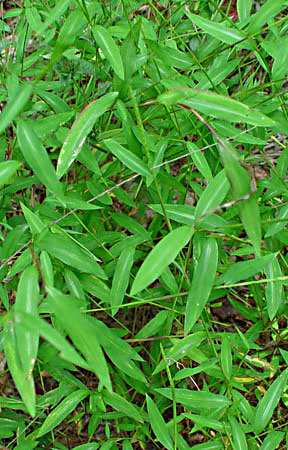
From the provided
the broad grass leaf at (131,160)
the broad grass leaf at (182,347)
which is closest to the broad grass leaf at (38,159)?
the broad grass leaf at (131,160)

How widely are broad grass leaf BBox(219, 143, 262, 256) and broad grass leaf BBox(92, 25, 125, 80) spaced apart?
32 cm

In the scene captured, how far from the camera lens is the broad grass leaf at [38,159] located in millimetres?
621

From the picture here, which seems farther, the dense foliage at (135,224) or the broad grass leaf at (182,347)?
the broad grass leaf at (182,347)

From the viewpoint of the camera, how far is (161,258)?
63cm

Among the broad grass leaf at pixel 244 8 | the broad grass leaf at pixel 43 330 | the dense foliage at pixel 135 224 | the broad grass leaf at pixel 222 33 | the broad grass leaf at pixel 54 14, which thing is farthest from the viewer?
the broad grass leaf at pixel 244 8

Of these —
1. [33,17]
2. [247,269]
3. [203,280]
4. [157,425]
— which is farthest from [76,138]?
[157,425]

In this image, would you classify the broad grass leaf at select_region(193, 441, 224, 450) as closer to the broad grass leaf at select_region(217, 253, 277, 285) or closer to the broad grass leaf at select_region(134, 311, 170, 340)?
the broad grass leaf at select_region(134, 311, 170, 340)

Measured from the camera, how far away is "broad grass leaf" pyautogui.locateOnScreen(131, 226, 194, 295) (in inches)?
24.3

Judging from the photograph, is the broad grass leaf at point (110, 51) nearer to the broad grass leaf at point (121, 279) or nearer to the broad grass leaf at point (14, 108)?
the broad grass leaf at point (14, 108)

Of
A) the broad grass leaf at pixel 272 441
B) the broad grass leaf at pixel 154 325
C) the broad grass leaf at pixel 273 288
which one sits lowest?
the broad grass leaf at pixel 272 441

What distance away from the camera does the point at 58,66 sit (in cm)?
92

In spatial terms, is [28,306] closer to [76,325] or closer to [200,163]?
[76,325]

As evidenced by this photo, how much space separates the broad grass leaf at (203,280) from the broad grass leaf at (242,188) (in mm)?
173

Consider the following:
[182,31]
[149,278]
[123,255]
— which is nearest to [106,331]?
[123,255]
